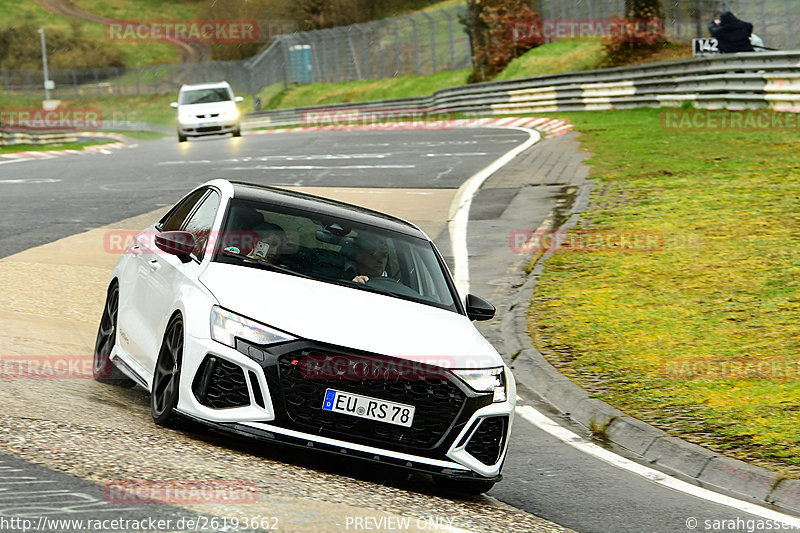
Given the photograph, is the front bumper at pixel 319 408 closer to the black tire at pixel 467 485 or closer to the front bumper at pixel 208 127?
the black tire at pixel 467 485

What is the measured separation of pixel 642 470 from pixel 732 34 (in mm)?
25116

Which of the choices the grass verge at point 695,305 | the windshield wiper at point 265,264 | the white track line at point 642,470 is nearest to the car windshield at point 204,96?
the grass verge at point 695,305

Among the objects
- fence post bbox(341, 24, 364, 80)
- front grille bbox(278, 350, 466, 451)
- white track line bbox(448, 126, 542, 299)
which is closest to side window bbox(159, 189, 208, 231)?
front grille bbox(278, 350, 466, 451)

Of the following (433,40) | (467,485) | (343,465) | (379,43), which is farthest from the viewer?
(379,43)

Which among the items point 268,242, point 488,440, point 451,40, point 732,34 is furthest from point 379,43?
point 488,440

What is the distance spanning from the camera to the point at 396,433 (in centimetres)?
626

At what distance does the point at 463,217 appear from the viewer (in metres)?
17.4

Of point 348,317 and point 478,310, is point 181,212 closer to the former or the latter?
point 478,310

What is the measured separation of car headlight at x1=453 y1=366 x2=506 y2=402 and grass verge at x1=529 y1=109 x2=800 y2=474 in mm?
2080

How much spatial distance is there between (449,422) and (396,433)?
1.06ft

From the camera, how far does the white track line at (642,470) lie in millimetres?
6845

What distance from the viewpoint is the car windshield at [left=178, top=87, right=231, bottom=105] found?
3794 cm

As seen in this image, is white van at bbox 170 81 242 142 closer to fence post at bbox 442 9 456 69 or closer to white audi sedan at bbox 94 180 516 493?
fence post at bbox 442 9 456 69

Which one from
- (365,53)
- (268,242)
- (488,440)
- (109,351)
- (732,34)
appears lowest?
(488,440)
